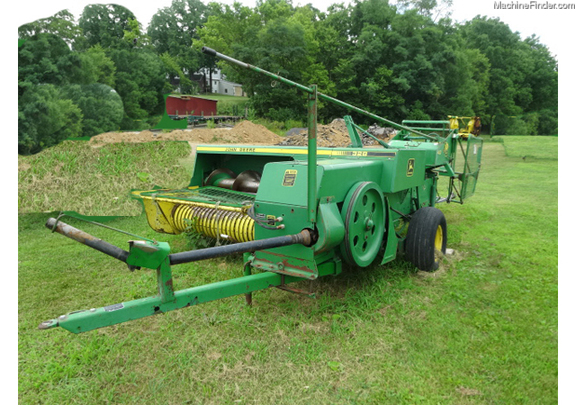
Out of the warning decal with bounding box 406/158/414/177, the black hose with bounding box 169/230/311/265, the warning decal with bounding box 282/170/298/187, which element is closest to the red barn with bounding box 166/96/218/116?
the warning decal with bounding box 406/158/414/177

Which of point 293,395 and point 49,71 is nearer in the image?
point 293,395

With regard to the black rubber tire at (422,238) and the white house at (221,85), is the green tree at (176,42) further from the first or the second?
the black rubber tire at (422,238)

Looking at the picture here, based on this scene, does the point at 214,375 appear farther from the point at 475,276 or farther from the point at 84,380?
the point at 475,276

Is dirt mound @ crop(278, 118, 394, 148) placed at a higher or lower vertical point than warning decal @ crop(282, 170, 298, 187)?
higher

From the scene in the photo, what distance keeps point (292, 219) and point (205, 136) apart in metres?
9.03

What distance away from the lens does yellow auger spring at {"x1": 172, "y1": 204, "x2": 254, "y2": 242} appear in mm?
4270

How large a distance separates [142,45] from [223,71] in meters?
3.48

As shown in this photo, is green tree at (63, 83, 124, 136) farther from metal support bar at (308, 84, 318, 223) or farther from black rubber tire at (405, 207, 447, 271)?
black rubber tire at (405, 207, 447, 271)

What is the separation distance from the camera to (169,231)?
523 cm

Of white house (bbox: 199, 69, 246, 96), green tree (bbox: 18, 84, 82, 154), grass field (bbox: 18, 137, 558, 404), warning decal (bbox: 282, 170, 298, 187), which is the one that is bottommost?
grass field (bbox: 18, 137, 558, 404)

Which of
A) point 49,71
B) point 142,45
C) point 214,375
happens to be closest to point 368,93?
point 142,45

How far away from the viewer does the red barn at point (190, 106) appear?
865cm

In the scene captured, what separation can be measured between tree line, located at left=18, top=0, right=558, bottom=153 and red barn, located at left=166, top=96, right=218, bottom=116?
1.27ft

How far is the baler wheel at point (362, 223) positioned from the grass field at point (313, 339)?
1.62 feet
